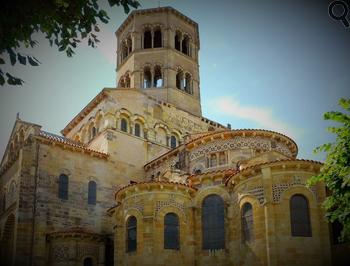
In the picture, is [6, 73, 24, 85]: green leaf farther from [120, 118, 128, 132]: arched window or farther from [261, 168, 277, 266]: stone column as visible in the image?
[120, 118, 128, 132]: arched window

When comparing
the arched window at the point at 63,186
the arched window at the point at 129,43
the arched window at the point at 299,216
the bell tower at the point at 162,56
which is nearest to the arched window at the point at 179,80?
the bell tower at the point at 162,56

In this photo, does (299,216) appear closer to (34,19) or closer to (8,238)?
(34,19)

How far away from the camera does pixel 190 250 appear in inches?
907

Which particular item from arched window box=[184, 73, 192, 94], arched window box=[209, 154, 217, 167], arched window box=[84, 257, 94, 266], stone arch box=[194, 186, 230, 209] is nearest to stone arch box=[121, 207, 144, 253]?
stone arch box=[194, 186, 230, 209]

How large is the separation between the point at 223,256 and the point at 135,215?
5.31 meters

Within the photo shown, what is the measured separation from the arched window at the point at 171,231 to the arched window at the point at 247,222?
375 cm

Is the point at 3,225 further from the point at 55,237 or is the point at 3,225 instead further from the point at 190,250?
the point at 190,250

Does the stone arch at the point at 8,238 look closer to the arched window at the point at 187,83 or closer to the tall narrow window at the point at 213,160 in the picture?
the tall narrow window at the point at 213,160

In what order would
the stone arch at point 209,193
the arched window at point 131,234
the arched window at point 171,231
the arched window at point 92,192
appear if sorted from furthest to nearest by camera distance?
the arched window at point 92,192
the stone arch at point 209,193
the arched window at point 131,234
the arched window at point 171,231

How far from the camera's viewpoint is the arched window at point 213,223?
23.0m

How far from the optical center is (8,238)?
94.2 feet

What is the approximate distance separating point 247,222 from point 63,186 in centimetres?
1433

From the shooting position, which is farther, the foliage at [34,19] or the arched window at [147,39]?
the arched window at [147,39]

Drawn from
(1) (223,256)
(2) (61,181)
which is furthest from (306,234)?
(2) (61,181)
